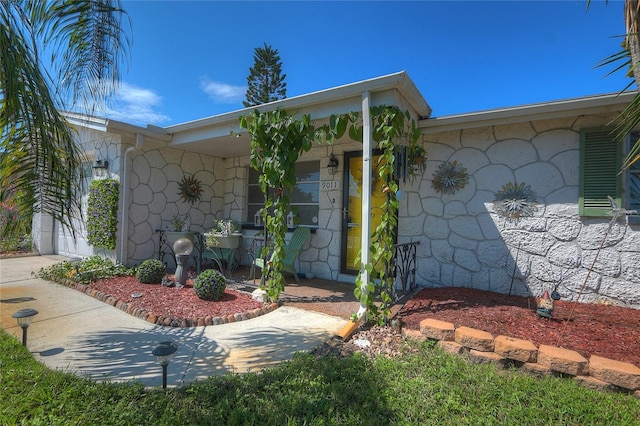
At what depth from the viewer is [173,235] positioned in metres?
5.46

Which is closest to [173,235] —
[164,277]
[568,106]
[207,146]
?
[164,277]

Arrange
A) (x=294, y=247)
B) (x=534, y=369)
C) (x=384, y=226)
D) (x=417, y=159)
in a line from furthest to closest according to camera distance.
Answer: (x=294, y=247), (x=417, y=159), (x=384, y=226), (x=534, y=369)

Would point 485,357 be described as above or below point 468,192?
below

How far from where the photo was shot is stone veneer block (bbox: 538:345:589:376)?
212cm

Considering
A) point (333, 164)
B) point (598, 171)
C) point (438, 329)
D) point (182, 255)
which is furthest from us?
point (333, 164)

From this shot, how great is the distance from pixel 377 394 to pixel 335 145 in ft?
13.4

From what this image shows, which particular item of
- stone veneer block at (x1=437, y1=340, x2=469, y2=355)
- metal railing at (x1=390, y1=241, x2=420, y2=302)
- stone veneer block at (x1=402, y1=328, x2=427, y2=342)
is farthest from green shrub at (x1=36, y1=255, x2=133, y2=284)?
stone veneer block at (x1=437, y1=340, x2=469, y2=355)

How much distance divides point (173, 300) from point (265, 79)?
1568 centimetres

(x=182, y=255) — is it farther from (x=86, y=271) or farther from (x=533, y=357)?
(x=533, y=357)

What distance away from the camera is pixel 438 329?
2.67 metres

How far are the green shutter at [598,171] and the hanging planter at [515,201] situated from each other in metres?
0.51

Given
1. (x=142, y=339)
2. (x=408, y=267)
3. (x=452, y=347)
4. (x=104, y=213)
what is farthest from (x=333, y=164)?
(x=104, y=213)

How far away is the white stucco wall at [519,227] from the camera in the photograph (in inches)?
138

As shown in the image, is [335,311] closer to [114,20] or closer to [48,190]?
[48,190]
